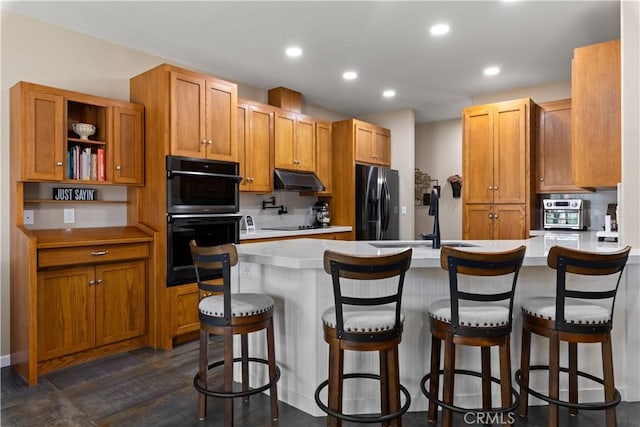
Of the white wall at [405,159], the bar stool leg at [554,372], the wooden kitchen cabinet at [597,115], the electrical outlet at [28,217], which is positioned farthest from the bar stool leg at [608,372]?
the white wall at [405,159]

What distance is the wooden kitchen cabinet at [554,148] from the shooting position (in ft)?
14.5

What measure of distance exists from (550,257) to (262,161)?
3.43 metres

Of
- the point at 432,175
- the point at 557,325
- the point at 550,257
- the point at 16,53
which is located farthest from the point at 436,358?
the point at 432,175

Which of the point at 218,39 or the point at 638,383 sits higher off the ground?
the point at 218,39

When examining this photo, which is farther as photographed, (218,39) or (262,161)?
(262,161)

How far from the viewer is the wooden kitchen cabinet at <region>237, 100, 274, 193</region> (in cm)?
446

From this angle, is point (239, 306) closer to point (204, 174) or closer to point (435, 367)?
point (435, 367)

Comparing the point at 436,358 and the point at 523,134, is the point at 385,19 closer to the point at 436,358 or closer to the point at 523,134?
the point at 523,134

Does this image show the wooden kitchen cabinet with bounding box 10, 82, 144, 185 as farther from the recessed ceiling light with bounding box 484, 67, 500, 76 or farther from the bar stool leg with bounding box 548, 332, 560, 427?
the recessed ceiling light with bounding box 484, 67, 500, 76

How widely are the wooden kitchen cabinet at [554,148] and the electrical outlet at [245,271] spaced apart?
3.67m

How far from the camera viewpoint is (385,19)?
10.6ft

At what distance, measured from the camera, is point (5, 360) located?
2.99 m

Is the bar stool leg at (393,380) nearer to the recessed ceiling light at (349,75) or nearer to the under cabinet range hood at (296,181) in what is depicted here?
the under cabinet range hood at (296,181)

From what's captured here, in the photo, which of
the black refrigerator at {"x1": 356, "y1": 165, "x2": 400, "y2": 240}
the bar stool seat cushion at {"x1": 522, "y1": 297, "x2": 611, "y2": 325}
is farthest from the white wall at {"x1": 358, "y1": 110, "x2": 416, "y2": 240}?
the bar stool seat cushion at {"x1": 522, "y1": 297, "x2": 611, "y2": 325}
